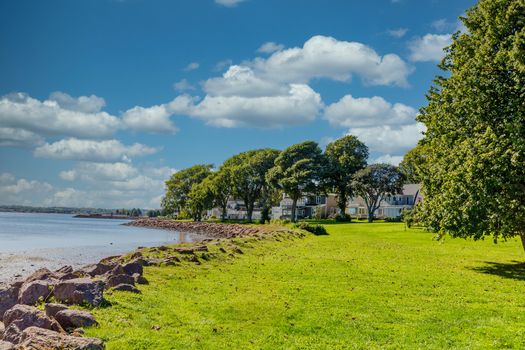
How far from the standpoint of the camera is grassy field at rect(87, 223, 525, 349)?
13.5m

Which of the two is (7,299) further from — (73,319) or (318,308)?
(318,308)

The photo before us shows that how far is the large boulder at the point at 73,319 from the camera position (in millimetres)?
13070

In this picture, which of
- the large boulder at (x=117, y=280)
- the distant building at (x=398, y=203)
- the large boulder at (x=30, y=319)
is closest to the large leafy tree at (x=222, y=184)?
the distant building at (x=398, y=203)

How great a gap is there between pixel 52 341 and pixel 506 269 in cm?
→ 2782

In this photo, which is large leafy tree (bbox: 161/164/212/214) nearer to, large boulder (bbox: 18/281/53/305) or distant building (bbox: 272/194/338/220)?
distant building (bbox: 272/194/338/220)

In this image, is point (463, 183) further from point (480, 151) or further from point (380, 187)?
point (380, 187)

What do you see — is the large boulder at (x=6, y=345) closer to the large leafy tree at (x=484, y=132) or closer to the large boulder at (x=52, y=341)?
the large boulder at (x=52, y=341)

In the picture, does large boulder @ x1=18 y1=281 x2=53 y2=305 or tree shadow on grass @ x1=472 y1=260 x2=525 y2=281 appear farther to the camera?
tree shadow on grass @ x1=472 y1=260 x2=525 y2=281

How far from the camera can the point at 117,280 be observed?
18.7 meters

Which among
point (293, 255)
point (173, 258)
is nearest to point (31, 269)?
point (173, 258)

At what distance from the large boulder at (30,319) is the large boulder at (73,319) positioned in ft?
1.46

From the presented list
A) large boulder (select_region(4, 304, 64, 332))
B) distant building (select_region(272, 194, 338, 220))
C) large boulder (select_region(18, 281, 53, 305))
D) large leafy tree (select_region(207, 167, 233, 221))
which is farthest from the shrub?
distant building (select_region(272, 194, 338, 220))

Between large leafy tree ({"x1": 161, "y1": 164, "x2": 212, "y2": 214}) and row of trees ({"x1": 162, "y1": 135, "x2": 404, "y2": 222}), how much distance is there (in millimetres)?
15334

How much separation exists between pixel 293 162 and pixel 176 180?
67761mm
